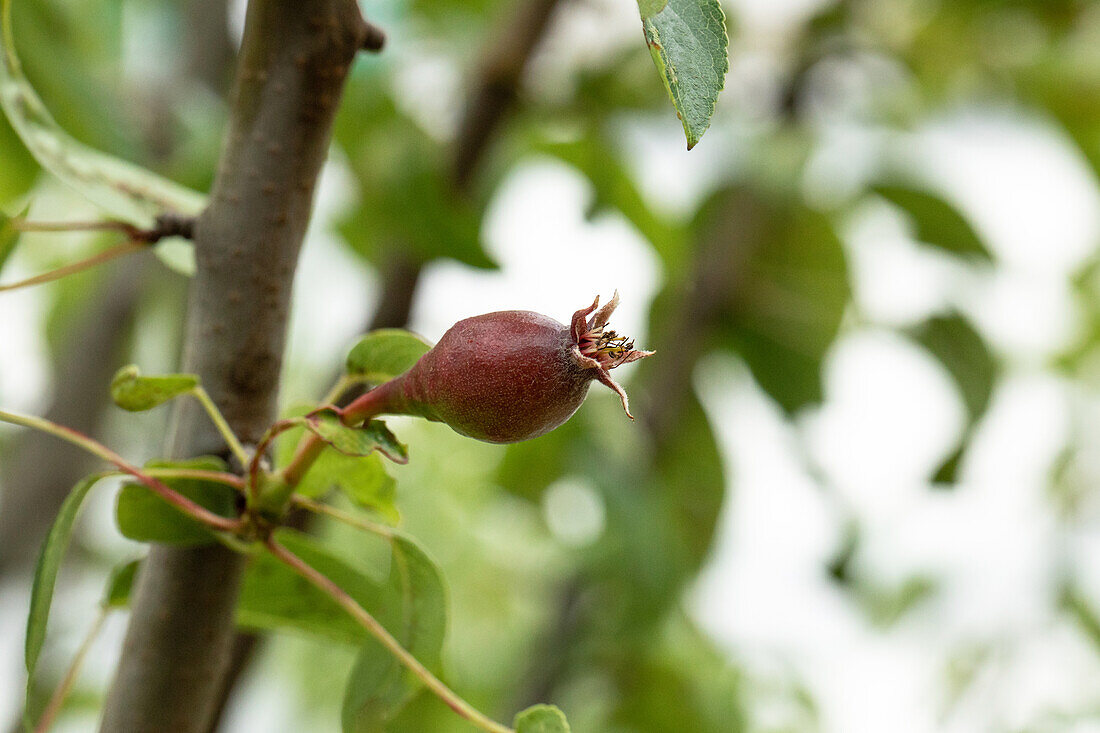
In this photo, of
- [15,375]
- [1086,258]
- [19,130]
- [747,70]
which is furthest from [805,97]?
[15,375]

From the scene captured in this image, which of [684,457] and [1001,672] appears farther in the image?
[1001,672]

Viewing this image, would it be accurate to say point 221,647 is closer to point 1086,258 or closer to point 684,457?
point 684,457

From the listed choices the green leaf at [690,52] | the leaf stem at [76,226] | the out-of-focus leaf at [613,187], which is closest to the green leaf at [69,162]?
the leaf stem at [76,226]

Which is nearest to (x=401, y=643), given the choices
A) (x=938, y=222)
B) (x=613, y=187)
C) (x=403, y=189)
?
(x=403, y=189)

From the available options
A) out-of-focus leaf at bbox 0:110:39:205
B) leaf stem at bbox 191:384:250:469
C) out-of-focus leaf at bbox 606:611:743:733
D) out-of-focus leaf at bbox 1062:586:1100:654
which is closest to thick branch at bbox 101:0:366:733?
leaf stem at bbox 191:384:250:469

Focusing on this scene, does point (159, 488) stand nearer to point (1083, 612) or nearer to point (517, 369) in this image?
point (517, 369)

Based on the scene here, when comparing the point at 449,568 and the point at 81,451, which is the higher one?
the point at 81,451
